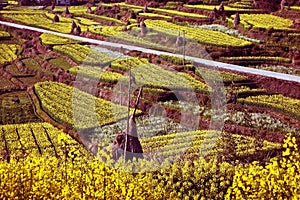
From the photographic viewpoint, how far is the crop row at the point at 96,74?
38.6 feet

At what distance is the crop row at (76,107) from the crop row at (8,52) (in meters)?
3.29

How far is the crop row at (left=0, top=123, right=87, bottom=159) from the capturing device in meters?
8.08

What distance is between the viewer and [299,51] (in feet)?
42.5

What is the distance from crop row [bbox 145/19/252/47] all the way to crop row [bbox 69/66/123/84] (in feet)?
10.2

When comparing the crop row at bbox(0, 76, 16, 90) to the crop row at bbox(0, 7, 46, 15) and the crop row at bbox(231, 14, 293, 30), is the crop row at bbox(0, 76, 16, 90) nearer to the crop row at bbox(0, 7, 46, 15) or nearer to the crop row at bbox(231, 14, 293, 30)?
the crop row at bbox(231, 14, 293, 30)

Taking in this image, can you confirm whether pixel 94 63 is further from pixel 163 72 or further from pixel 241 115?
pixel 241 115

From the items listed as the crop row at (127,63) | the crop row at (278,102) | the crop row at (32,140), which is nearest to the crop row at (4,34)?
the crop row at (127,63)

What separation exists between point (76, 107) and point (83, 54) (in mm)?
4309

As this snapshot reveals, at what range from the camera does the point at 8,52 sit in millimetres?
15312

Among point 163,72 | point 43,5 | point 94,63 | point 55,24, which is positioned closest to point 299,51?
point 163,72

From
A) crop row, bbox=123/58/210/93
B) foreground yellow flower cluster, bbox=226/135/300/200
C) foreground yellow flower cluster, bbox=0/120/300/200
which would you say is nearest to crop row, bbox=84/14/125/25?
crop row, bbox=123/58/210/93

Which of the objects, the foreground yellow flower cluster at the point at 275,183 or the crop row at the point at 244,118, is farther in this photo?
the crop row at the point at 244,118

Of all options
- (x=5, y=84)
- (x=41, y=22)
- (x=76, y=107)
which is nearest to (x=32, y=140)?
(x=76, y=107)

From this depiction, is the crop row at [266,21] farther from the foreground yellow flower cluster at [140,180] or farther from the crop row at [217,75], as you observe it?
the foreground yellow flower cluster at [140,180]
